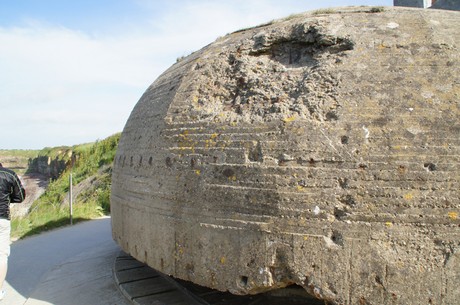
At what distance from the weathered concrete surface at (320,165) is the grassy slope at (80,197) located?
625cm

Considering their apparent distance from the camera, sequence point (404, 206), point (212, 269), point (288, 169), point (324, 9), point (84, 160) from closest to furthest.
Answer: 1. point (404, 206)
2. point (288, 169)
3. point (212, 269)
4. point (324, 9)
5. point (84, 160)

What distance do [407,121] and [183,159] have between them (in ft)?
6.63

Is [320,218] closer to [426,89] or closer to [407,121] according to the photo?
[407,121]

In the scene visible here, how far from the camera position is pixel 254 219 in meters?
3.54

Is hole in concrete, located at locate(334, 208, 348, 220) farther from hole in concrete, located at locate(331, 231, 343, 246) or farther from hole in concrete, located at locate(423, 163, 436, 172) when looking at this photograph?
hole in concrete, located at locate(423, 163, 436, 172)

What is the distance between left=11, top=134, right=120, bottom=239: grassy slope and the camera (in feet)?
31.6

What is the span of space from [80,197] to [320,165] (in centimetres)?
1301

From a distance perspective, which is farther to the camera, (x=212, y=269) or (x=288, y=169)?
(x=212, y=269)

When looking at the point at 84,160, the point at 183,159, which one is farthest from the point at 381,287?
the point at 84,160

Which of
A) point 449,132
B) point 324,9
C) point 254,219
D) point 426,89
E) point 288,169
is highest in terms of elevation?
point 324,9

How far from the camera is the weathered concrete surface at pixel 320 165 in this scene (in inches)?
126

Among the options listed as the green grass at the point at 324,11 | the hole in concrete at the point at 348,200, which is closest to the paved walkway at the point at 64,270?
the hole in concrete at the point at 348,200

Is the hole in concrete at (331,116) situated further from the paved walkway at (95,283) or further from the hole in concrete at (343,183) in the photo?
the paved walkway at (95,283)

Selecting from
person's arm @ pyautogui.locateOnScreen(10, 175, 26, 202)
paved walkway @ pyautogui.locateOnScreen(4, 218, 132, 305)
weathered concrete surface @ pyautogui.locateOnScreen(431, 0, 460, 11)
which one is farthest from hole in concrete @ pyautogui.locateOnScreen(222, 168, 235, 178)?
weathered concrete surface @ pyautogui.locateOnScreen(431, 0, 460, 11)
